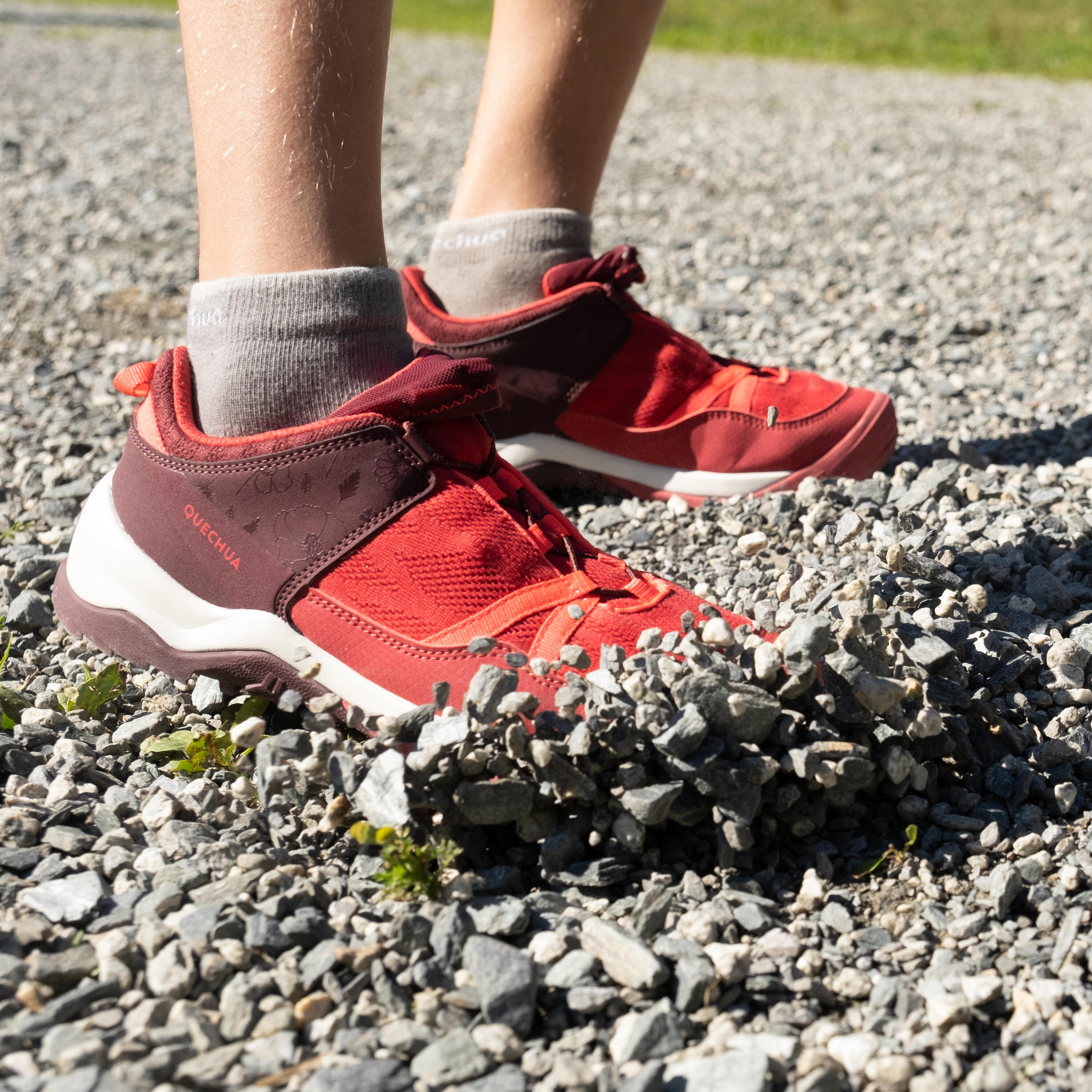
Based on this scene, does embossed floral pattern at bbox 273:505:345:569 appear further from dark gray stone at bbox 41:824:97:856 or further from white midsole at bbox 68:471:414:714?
dark gray stone at bbox 41:824:97:856

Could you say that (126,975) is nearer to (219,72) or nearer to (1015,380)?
(219,72)

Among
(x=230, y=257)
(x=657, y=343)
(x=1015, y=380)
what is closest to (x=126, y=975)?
(x=230, y=257)

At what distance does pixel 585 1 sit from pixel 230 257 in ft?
4.29

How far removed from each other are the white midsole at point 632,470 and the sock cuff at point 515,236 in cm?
45

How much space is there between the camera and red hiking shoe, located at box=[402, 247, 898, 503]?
104 inches

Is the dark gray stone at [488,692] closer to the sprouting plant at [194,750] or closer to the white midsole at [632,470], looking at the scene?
the sprouting plant at [194,750]

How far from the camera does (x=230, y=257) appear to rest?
1823 mm

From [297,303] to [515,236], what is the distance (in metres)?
0.98

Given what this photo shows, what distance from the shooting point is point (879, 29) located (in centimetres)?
1648
